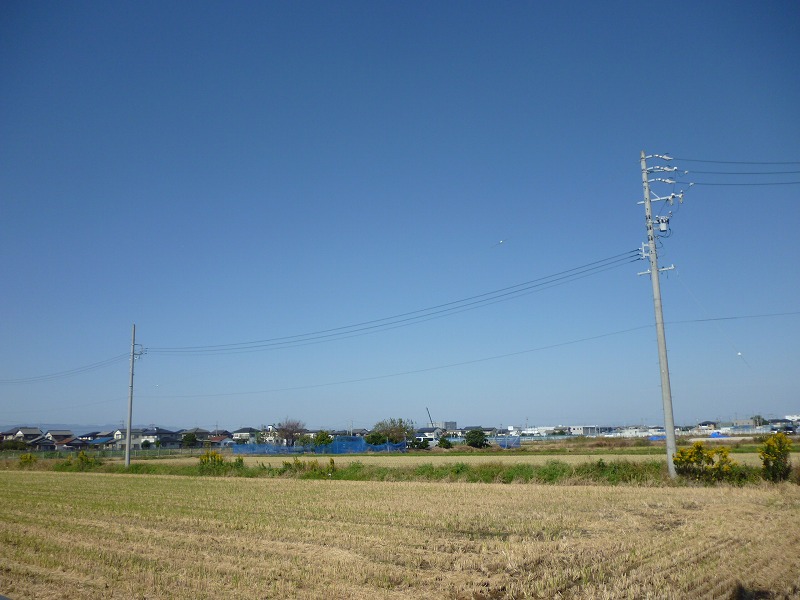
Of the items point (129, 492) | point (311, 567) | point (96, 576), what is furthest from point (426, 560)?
point (129, 492)

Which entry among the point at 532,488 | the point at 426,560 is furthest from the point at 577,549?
the point at 532,488

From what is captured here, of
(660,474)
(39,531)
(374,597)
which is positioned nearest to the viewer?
(374,597)

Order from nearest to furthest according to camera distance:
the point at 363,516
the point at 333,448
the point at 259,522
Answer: the point at 259,522 → the point at 363,516 → the point at 333,448

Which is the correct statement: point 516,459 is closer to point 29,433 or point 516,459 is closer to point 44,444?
point 44,444

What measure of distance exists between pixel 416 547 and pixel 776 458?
17.7m

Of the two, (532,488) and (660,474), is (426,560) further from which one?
(660,474)

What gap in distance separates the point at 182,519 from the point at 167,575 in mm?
7670

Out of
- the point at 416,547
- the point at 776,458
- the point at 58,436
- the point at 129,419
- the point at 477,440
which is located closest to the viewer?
the point at 416,547

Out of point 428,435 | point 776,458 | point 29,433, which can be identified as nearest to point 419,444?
point 428,435

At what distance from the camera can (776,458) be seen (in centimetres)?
2403

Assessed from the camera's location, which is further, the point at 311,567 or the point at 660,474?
the point at 660,474

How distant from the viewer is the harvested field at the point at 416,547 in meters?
10.2

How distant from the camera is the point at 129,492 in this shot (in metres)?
28.0

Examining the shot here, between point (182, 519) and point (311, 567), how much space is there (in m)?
8.13
